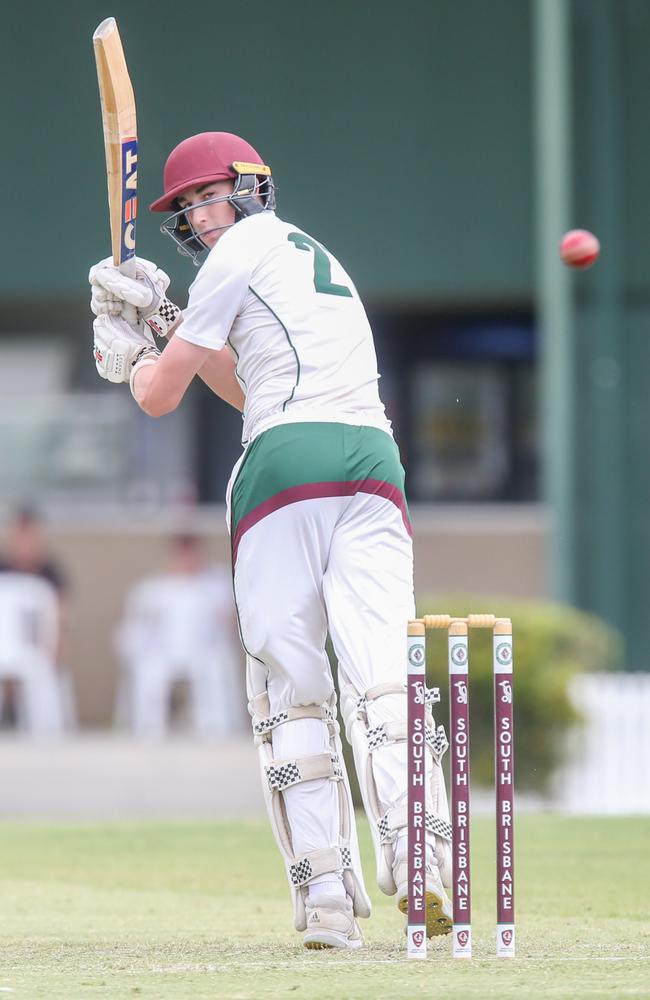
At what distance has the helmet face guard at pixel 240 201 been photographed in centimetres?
506

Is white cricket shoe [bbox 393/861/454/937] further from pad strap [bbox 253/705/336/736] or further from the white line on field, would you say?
pad strap [bbox 253/705/336/736]

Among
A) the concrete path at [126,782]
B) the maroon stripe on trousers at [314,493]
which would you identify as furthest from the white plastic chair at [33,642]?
the maroon stripe on trousers at [314,493]

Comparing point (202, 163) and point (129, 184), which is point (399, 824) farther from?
point (129, 184)

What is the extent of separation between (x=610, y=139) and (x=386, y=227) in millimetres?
2007

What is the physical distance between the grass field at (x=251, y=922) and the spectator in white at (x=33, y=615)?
16.2 feet

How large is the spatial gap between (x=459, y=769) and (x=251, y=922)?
158 centimetres

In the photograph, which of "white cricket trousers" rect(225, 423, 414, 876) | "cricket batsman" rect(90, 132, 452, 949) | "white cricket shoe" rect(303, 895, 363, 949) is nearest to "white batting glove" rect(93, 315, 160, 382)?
"cricket batsman" rect(90, 132, 452, 949)

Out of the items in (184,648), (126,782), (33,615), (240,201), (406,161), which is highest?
(406,161)

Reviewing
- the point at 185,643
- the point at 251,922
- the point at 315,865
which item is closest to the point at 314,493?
the point at 315,865

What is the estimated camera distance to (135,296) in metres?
5.09

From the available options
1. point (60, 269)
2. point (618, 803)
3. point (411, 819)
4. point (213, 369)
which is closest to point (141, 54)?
point (60, 269)

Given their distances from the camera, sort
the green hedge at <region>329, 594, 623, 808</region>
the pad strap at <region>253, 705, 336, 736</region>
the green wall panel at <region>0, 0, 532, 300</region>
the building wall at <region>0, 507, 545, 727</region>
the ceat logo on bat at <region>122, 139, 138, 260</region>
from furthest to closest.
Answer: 1. the green wall panel at <region>0, 0, 532, 300</region>
2. the building wall at <region>0, 507, 545, 727</region>
3. the green hedge at <region>329, 594, 623, 808</region>
4. the ceat logo on bat at <region>122, 139, 138, 260</region>
5. the pad strap at <region>253, 705, 336, 736</region>

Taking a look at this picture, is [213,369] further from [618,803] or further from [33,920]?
[618,803]

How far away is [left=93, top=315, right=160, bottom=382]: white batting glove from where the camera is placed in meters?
5.03
